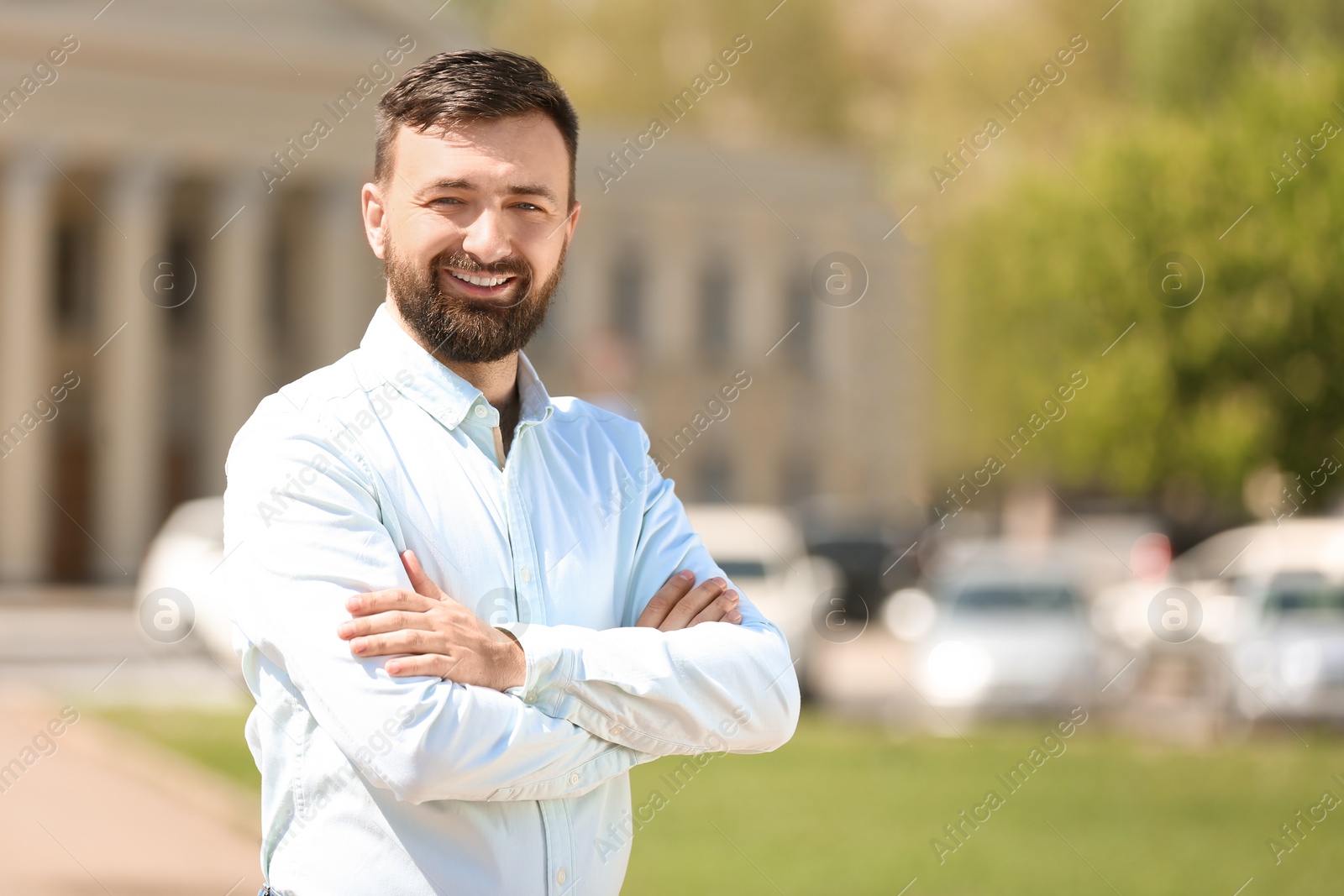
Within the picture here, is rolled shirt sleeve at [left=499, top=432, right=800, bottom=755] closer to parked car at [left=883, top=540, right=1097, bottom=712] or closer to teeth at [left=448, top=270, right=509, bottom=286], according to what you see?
teeth at [left=448, top=270, right=509, bottom=286]

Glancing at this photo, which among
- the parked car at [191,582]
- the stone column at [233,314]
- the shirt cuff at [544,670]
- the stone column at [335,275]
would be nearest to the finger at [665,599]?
the shirt cuff at [544,670]

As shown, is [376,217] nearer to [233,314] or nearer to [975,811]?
[975,811]

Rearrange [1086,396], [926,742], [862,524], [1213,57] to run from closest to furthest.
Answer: [926,742] < [1086,396] < [1213,57] < [862,524]

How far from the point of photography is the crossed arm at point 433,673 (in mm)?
2852

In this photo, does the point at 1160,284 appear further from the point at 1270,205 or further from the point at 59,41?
the point at 59,41

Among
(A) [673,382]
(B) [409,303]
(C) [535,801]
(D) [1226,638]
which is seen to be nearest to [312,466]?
(B) [409,303]

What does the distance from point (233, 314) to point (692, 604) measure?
3548 cm

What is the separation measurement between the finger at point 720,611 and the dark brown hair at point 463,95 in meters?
→ 1.07

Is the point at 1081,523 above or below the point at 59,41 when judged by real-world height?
below

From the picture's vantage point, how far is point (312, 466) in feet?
9.86

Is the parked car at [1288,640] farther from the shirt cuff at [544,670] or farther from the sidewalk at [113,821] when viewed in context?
the shirt cuff at [544,670]

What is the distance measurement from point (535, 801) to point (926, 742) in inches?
540

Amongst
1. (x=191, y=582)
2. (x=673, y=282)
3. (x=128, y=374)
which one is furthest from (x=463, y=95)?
(x=673, y=282)

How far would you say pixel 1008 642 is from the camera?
1912 centimetres
